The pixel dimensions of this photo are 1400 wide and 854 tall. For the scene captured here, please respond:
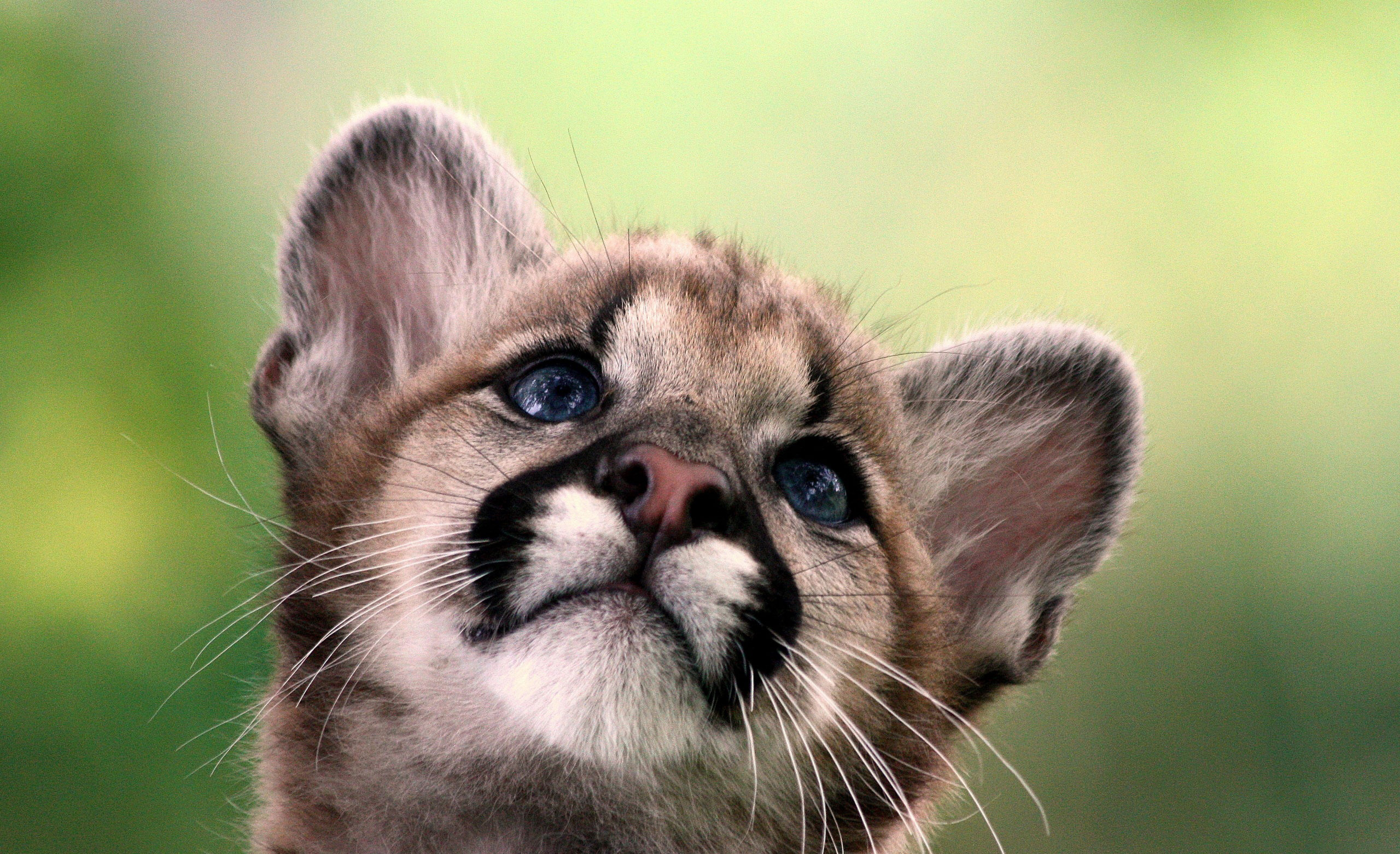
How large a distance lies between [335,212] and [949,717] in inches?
69.7

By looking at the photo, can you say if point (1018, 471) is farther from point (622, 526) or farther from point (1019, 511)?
point (622, 526)

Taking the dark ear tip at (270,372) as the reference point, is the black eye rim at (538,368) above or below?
above

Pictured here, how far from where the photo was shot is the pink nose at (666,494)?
1.74 metres

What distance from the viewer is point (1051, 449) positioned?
2697mm

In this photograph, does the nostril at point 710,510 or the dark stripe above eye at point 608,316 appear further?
the dark stripe above eye at point 608,316

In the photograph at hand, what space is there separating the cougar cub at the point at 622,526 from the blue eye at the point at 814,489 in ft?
0.03

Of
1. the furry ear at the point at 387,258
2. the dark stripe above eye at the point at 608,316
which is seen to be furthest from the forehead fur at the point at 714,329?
the furry ear at the point at 387,258

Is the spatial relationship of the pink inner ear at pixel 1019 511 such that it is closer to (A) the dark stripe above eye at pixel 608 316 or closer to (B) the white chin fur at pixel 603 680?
(A) the dark stripe above eye at pixel 608 316

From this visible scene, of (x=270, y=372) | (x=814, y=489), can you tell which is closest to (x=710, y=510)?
(x=814, y=489)

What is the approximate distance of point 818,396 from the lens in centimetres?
234

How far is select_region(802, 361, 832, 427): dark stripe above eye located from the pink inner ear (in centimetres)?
55

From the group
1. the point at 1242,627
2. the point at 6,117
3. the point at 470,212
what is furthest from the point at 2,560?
the point at 1242,627

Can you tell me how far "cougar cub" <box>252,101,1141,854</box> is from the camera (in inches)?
70.7

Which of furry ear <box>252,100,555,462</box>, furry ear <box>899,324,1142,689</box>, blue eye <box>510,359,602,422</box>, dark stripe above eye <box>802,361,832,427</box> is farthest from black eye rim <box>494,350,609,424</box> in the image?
furry ear <box>899,324,1142,689</box>
